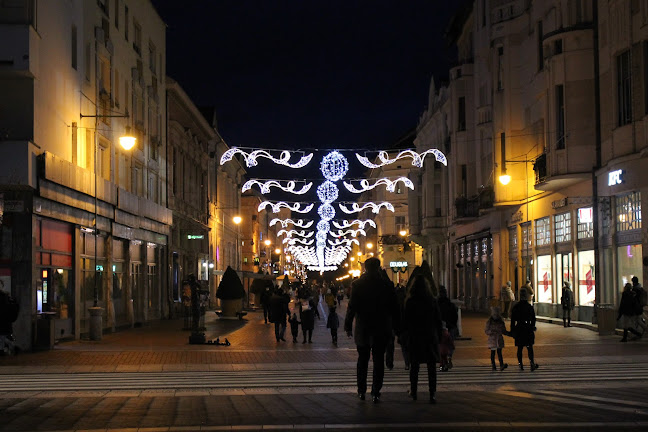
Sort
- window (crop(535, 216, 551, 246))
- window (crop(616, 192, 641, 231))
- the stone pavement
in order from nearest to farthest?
the stone pavement
window (crop(616, 192, 641, 231))
window (crop(535, 216, 551, 246))

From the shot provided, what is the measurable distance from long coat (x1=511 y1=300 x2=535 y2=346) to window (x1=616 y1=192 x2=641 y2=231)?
37.3ft

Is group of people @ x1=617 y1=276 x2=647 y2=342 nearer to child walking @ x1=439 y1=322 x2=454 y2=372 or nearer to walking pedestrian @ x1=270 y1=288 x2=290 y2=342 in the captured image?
child walking @ x1=439 y1=322 x2=454 y2=372

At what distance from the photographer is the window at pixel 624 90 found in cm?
2817

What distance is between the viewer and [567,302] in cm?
3266

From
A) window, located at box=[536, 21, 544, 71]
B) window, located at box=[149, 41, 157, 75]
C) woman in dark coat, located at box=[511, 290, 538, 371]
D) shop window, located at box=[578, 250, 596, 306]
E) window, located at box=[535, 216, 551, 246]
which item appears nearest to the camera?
woman in dark coat, located at box=[511, 290, 538, 371]

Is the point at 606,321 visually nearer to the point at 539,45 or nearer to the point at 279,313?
the point at 279,313

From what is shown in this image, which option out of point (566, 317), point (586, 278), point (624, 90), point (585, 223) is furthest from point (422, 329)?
point (586, 278)

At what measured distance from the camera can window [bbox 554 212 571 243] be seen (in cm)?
3531

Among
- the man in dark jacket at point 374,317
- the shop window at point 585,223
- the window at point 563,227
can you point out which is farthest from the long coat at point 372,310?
the window at point 563,227

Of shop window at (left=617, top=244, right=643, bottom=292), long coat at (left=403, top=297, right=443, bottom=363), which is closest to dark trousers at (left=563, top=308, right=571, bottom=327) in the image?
shop window at (left=617, top=244, right=643, bottom=292)

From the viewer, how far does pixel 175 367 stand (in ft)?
64.1

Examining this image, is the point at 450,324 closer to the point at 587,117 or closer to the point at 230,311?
the point at 587,117

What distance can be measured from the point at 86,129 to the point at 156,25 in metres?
16.0

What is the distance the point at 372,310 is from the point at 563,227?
25.1 m
